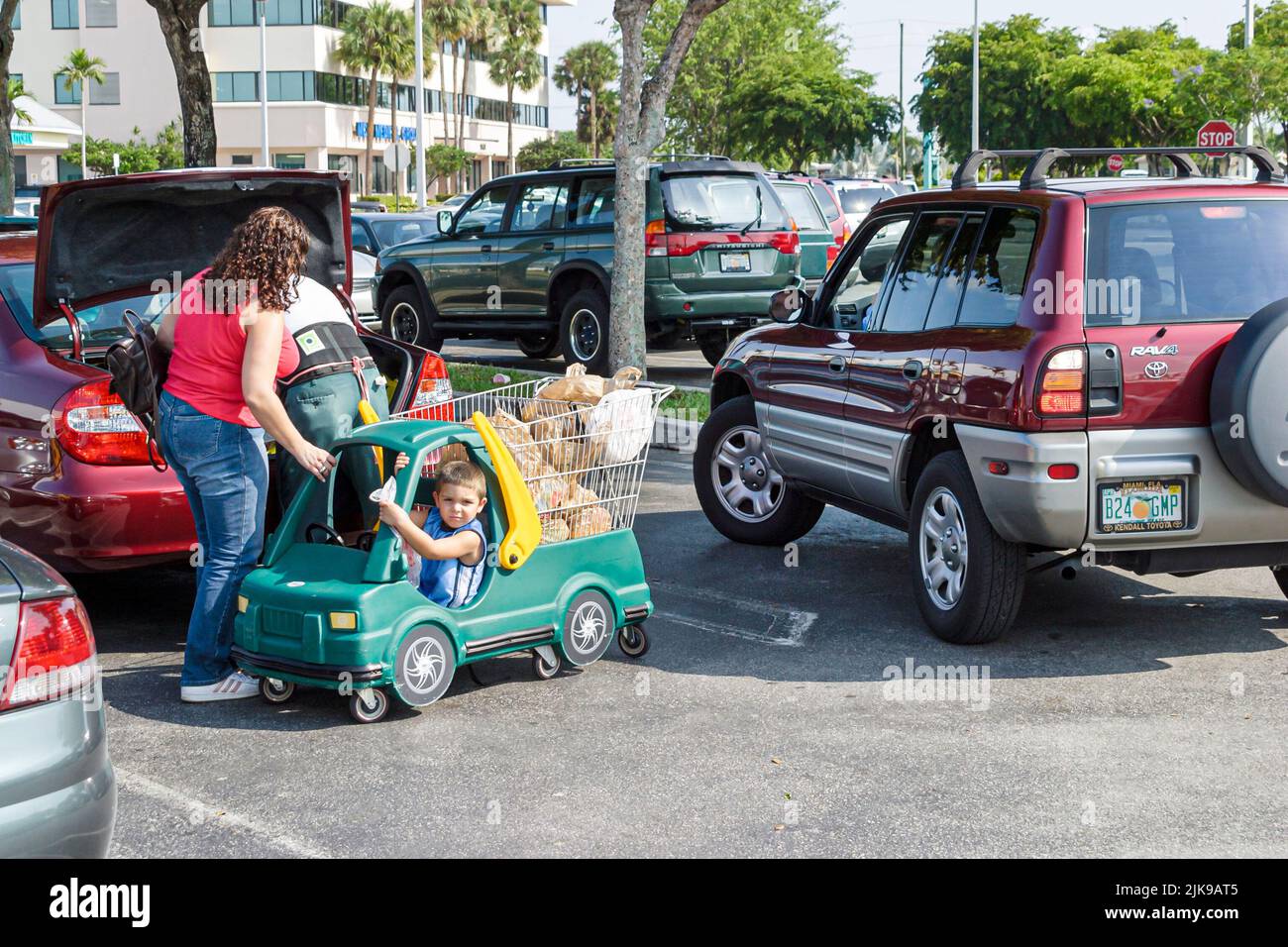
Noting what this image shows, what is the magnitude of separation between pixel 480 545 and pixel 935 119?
64.9 m

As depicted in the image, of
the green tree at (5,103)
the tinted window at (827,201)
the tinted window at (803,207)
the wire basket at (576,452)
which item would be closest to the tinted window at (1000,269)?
the wire basket at (576,452)

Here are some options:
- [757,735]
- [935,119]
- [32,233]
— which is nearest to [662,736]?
[757,735]

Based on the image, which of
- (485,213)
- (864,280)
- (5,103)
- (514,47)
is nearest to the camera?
(864,280)

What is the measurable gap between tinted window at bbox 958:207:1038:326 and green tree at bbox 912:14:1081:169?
56009 mm

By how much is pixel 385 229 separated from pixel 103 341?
15.6 m

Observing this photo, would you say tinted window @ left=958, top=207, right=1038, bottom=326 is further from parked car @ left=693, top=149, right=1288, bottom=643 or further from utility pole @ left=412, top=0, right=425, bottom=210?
utility pole @ left=412, top=0, right=425, bottom=210

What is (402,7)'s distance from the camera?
76000 mm

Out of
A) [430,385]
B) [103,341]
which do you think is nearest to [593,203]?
[430,385]

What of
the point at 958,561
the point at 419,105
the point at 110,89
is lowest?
→ the point at 958,561

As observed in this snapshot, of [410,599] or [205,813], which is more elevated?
[410,599]

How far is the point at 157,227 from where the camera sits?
7492mm

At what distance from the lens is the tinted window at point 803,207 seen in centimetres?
1853

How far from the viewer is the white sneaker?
598cm

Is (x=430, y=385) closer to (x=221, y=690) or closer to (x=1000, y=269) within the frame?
(x=221, y=690)
